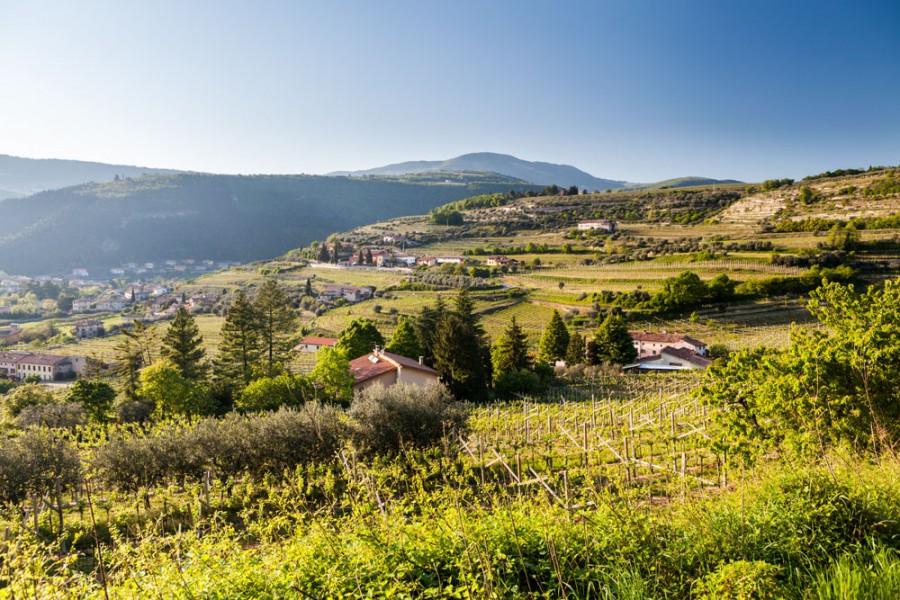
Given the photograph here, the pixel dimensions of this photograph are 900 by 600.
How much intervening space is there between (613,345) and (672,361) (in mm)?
5229

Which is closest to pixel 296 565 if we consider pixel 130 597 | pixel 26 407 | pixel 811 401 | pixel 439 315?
pixel 130 597

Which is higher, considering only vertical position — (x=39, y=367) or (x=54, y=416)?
(x=54, y=416)

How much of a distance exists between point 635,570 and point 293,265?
112m

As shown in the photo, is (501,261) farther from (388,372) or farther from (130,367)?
(130,367)

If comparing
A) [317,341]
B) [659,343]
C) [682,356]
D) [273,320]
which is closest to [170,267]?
[317,341]

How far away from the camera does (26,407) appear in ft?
79.2

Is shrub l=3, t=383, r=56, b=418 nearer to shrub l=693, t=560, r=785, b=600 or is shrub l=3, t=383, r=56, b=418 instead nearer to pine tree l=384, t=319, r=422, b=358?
pine tree l=384, t=319, r=422, b=358

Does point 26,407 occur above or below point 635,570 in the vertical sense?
below

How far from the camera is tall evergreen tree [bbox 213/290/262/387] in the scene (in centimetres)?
3278

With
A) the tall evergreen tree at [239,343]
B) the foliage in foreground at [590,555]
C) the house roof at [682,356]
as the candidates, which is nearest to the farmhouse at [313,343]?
the tall evergreen tree at [239,343]

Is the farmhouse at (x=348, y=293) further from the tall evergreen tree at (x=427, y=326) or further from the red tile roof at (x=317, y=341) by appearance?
the tall evergreen tree at (x=427, y=326)

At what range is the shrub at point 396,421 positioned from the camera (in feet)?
47.6

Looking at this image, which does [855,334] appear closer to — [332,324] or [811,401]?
[811,401]

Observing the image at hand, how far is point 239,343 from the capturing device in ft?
109
